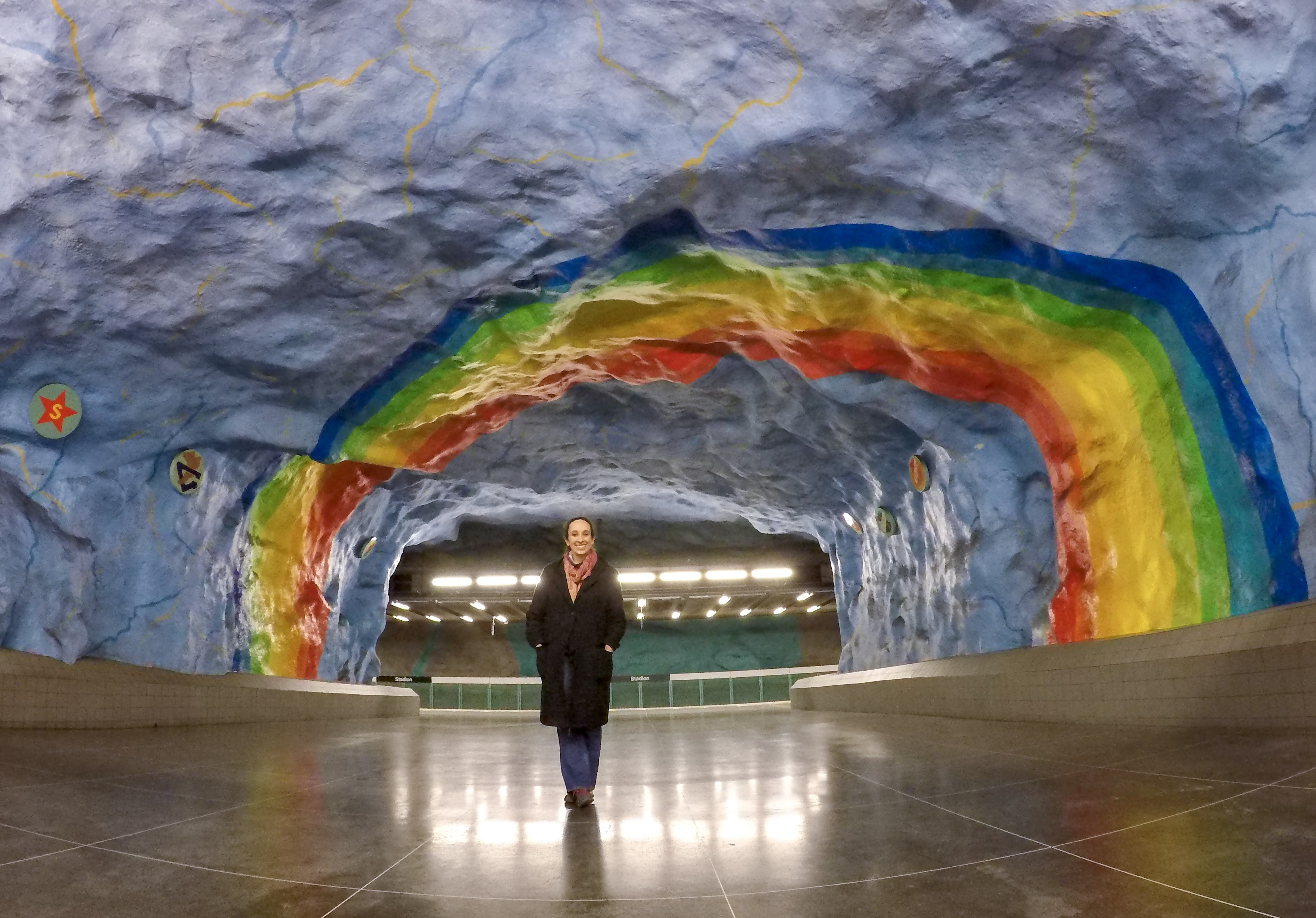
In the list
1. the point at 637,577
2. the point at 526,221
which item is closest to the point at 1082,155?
the point at 526,221

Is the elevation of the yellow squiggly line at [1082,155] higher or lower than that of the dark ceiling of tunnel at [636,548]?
higher

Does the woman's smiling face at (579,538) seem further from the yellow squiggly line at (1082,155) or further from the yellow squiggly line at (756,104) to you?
the yellow squiggly line at (1082,155)

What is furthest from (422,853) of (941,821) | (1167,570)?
(1167,570)

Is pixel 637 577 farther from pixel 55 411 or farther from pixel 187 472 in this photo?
pixel 55 411

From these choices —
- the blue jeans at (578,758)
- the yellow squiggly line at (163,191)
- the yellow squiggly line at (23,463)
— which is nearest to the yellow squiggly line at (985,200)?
the blue jeans at (578,758)

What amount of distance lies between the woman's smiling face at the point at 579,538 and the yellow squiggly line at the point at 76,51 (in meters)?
4.02

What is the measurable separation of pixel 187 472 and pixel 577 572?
19.3 feet

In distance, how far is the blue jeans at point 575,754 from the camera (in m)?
3.83

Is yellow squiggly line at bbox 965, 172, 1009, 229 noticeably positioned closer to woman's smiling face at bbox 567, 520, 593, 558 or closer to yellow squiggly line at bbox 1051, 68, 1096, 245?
yellow squiggly line at bbox 1051, 68, 1096, 245

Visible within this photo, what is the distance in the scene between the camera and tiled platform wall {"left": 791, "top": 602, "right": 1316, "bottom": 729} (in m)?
4.84

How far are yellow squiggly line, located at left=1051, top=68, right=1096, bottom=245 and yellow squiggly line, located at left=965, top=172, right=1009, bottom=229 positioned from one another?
37cm

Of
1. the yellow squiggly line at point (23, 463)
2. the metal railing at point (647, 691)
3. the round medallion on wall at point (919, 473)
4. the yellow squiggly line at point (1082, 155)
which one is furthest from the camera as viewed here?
the metal railing at point (647, 691)

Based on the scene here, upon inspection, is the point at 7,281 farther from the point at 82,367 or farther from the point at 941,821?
the point at 941,821

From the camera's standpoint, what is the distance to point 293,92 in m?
5.44
